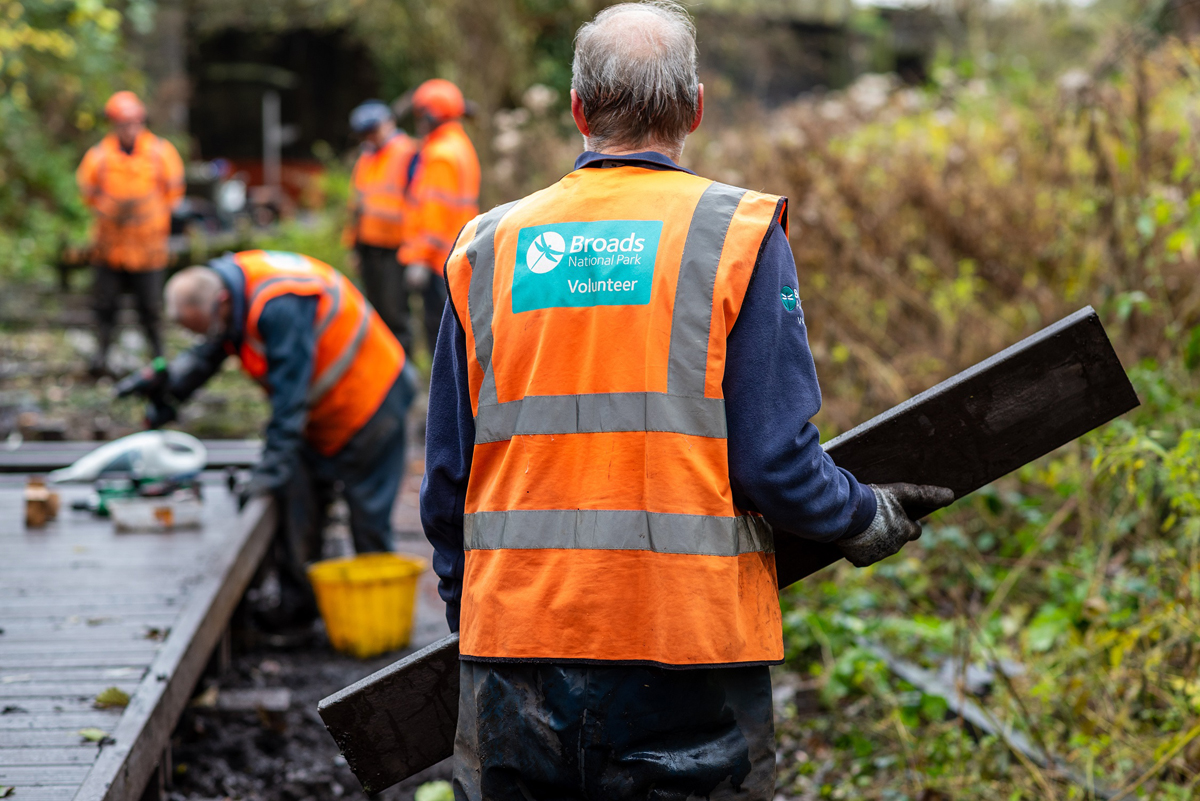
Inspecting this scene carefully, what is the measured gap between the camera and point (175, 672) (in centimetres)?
338

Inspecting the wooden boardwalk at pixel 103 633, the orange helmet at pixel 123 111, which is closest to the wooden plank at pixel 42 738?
the wooden boardwalk at pixel 103 633

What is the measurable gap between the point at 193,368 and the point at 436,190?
11.9 feet

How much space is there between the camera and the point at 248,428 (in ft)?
28.2

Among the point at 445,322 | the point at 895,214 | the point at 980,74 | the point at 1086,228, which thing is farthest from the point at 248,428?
the point at 980,74

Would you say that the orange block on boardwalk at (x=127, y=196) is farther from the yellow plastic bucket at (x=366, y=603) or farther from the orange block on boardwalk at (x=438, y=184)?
the yellow plastic bucket at (x=366, y=603)

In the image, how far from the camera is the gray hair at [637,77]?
6.08 feet

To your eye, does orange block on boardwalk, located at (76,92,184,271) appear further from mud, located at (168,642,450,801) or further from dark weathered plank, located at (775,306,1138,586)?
dark weathered plank, located at (775,306,1138,586)

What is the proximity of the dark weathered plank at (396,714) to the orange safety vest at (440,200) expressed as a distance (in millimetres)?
6469

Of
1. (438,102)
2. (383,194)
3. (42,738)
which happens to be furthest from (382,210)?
(42,738)

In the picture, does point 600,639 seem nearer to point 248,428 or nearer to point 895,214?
point 895,214

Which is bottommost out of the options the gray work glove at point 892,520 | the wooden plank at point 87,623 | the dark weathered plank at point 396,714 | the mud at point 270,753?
the mud at point 270,753

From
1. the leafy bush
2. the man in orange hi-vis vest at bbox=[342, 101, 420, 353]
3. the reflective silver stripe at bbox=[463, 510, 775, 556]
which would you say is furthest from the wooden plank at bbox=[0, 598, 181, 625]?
the leafy bush

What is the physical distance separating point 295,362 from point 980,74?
34.2 ft

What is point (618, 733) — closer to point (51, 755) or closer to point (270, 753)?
point (51, 755)
